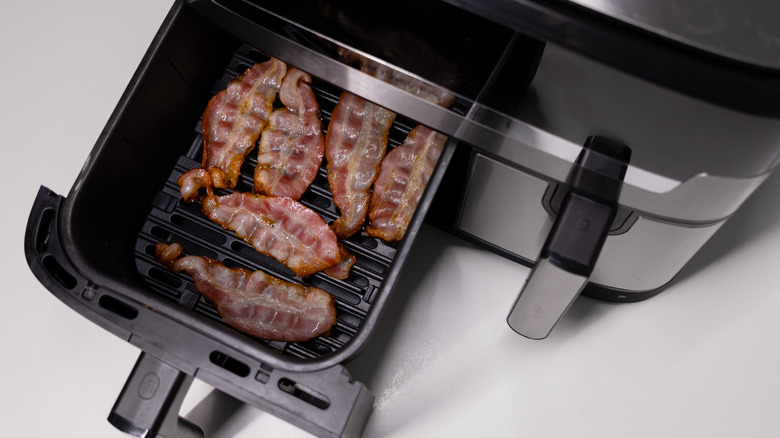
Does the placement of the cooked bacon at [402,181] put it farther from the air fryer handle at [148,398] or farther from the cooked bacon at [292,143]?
the air fryer handle at [148,398]

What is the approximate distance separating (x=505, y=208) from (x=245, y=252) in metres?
0.31

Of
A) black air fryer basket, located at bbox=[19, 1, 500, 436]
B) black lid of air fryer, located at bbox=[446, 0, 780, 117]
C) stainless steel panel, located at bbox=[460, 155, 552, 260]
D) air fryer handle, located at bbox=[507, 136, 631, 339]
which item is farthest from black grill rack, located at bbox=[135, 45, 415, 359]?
black lid of air fryer, located at bbox=[446, 0, 780, 117]

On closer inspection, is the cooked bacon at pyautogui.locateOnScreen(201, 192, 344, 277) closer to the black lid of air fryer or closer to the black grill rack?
the black grill rack

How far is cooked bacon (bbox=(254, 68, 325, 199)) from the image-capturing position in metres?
0.83

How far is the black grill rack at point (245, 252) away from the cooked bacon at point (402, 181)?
25 millimetres

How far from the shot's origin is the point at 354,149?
82 centimetres

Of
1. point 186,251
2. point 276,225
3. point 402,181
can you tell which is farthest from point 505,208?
point 186,251

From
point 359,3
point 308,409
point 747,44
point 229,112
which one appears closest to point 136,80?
point 229,112

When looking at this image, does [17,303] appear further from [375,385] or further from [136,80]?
[375,385]

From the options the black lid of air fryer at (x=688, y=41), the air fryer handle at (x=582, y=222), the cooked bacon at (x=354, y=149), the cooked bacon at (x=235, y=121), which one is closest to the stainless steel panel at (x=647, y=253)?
the air fryer handle at (x=582, y=222)

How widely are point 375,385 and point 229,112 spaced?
365 millimetres

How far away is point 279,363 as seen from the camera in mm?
636

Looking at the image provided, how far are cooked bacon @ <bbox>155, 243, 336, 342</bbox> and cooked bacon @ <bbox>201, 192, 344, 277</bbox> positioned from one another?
0.03 metres

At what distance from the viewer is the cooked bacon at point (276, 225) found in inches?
31.0
